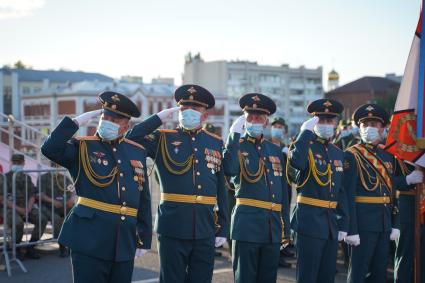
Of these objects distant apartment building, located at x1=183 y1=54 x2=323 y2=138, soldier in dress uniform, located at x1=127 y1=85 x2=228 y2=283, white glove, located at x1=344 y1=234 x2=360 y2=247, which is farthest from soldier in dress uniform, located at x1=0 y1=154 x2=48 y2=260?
distant apartment building, located at x1=183 y1=54 x2=323 y2=138

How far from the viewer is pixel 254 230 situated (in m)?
6.09

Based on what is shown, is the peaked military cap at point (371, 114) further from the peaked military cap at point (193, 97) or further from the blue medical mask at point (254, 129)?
the peaked military cap at point (193, 97)

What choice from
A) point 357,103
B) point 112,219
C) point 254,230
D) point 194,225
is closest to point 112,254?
point 112,219

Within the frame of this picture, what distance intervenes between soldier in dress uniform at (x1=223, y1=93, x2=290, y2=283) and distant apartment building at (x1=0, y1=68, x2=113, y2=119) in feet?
257

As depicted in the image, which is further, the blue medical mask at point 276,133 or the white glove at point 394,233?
the blue medical mask at point 276,133

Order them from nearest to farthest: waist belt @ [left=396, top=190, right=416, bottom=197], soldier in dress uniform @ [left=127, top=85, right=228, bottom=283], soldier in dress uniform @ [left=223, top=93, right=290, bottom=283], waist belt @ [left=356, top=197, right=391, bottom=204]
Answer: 1. soldier in dress uniform @ [left=127, top=85, right=228, bottom=283]
2. soldier in dress uniform @ [left=223, top=93, right=290, bottom=283]
3. waist belt @ [left=356, top=197, right=391, bottom=204]
4. waist belt @ [left=396, top=190, right=416, bottom=197]

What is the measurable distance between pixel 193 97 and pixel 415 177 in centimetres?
291

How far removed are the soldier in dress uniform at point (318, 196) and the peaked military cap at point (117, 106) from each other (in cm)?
199

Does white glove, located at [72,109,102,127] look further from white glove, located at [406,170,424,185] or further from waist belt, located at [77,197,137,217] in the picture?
white glove, located at [406,170,424,185]

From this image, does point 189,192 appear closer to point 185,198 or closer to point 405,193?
point 185,198

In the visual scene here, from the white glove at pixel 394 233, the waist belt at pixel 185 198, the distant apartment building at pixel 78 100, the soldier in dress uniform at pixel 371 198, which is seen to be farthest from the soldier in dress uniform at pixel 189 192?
the distant apartment building at pixel 78 100

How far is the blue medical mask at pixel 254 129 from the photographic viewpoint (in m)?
6.37

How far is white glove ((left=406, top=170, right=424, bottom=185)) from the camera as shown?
7117 mm

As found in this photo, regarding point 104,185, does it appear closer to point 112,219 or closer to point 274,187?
point 112,219
